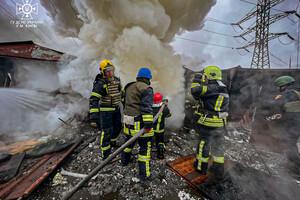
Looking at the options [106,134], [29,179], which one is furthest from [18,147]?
[106,134]

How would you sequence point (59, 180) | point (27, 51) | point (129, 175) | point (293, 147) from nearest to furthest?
point (59, 180) < point (129, 175) < point (293, 147) < point (27, 51)

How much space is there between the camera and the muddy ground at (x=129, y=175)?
2.14 m

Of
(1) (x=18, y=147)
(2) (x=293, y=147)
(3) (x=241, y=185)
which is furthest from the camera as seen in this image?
(1) (x=18, y=147)

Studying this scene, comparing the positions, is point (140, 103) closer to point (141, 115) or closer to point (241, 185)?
point (141, 115)

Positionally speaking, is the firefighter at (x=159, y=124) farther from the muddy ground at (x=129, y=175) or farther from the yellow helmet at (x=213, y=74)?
the yellow helmet at (x=213, y=74)

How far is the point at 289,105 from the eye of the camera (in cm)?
298

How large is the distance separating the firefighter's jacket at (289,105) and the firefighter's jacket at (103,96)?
4515mm

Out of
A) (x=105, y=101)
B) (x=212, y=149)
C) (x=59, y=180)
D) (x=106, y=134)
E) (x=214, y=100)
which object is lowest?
(x=59, y=180)

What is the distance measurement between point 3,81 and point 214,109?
975cm

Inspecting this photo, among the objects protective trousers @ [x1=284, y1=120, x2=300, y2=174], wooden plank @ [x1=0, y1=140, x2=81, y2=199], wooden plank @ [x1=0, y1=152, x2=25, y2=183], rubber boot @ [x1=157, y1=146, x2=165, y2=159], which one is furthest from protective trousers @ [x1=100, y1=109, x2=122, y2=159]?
protective trousers @ [x1=284, y1=120, x2=300, y2=174]

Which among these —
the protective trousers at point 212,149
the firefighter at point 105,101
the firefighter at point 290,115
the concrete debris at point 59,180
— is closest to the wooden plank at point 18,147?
the concrete debris at point 59,180

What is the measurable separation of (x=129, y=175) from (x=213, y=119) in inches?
89.8

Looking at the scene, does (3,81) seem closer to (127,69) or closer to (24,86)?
(24,86)

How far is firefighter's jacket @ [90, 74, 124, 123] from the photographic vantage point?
9.09ft
